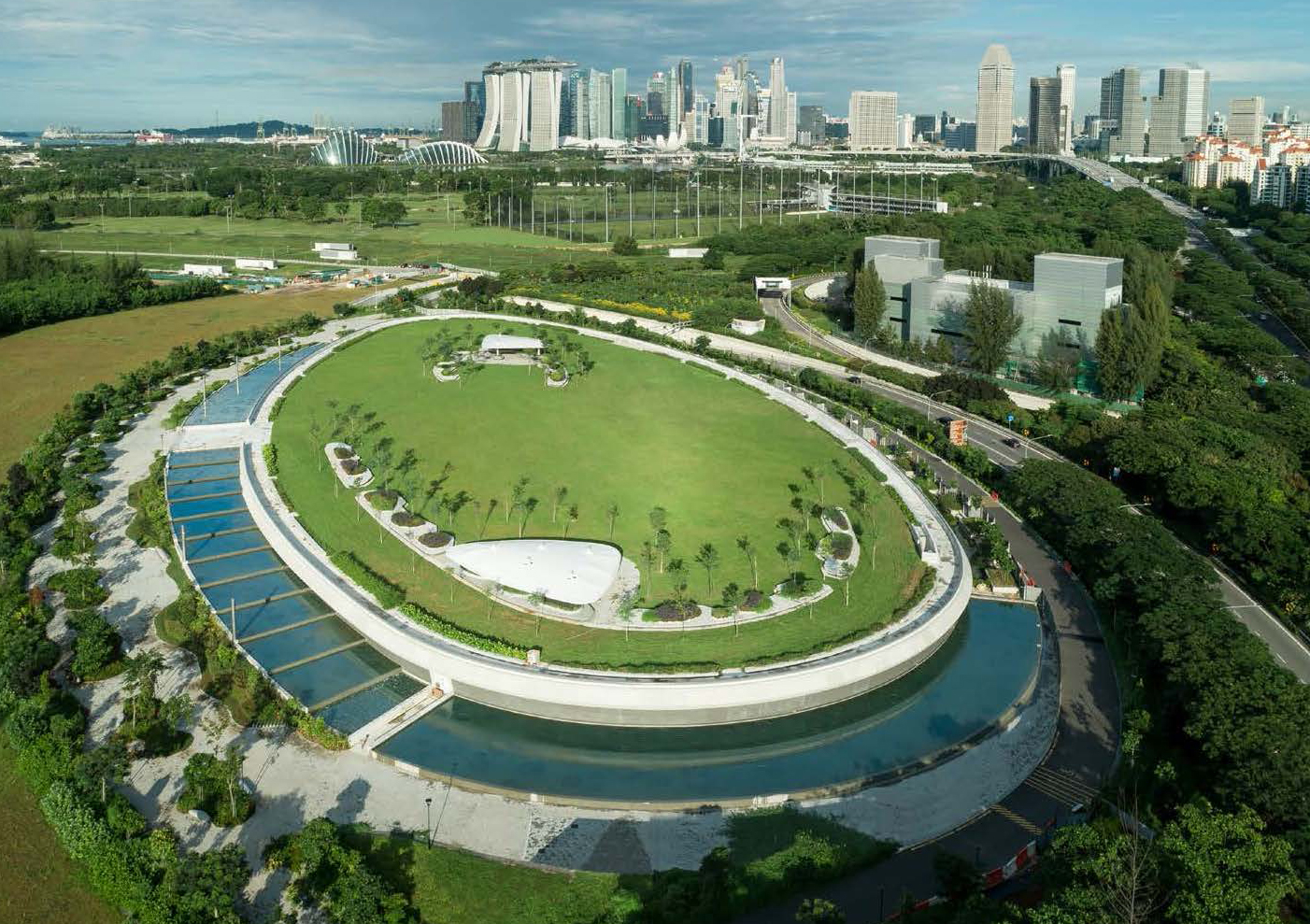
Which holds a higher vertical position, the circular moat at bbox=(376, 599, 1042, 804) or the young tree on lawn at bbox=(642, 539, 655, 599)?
the young tree on lawn at bbox=(642, 539, 655, 599)

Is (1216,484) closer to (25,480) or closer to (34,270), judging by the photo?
(25,480)

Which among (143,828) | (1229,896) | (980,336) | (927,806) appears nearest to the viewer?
(1229,896)

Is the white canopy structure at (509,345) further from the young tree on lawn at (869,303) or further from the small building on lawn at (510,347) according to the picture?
the young tree on lawn at (869,303)

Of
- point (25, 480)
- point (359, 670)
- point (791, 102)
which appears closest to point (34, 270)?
point (25, 480)

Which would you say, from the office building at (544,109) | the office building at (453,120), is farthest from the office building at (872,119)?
the office building at (453,120)

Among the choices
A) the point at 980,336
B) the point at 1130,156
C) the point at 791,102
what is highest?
the point at 791,102

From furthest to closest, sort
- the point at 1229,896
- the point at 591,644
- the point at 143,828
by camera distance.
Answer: the point at 591,644 → the point at 143,828 → the point at 1229,896

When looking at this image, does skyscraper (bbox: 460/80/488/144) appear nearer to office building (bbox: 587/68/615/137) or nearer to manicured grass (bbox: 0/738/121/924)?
office building (bbox: 587/68/615/137)

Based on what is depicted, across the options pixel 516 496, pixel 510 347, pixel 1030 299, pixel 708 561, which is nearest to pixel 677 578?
pixel 708 561

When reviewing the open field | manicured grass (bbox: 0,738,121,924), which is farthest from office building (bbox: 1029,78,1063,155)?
manicured grass (bbox: 0,738,121,924)
